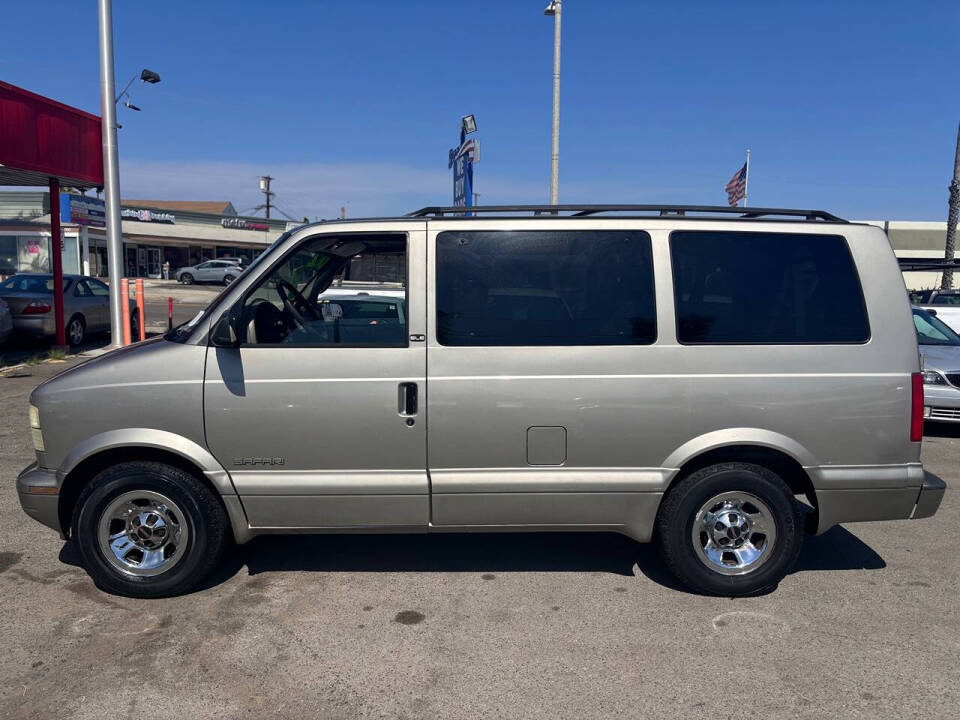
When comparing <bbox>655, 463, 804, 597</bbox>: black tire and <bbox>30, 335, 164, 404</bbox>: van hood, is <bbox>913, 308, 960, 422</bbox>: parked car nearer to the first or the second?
<bbox>655, 463, 804, 597</bbox>: black tire

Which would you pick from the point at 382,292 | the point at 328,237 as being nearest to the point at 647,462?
the point at 382,292

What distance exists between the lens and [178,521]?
4.21 metres

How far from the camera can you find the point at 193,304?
99.2 feet

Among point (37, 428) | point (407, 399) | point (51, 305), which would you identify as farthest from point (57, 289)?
point (407, 399)

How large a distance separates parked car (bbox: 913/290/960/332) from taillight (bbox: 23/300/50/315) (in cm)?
1441

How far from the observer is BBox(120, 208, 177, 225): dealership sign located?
45.9 m

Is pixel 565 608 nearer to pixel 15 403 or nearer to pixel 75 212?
pixel 15 403

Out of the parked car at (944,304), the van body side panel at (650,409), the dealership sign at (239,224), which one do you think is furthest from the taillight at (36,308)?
the dealership sign at (239,224)

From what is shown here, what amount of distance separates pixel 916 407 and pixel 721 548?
1280mm

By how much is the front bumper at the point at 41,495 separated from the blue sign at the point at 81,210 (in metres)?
35.3

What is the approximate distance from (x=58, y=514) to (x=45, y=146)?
1042 cm

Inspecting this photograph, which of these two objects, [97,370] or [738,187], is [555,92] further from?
[97,370]

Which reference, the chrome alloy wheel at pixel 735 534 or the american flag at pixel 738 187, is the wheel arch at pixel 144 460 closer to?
the chrome alloy wheel at pixel 735 534

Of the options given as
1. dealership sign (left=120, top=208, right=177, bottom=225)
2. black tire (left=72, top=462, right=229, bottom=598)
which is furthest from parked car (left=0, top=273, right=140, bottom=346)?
→ dealership sign (left=120, top=208, right=177, bottom=225)
